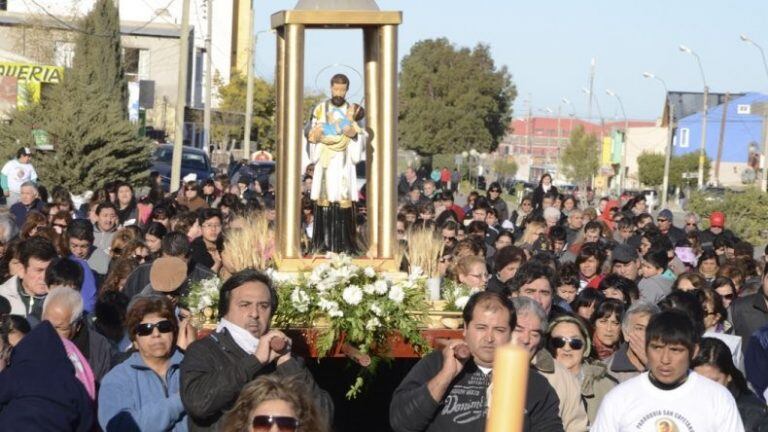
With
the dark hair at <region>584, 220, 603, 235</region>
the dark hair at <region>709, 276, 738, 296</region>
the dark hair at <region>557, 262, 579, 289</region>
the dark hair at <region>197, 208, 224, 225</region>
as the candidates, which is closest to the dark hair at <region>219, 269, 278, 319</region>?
the dark hair at <region>557, 262, 579, 289</region>

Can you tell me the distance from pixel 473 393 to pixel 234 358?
956 millimetres

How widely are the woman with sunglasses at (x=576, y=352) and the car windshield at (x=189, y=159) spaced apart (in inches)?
1063

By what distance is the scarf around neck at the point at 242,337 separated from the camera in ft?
19.9

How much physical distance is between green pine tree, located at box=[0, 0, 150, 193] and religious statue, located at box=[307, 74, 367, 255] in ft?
45.0

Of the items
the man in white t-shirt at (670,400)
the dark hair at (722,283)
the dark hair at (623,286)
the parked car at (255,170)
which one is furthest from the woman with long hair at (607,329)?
the parked car at (255,170)

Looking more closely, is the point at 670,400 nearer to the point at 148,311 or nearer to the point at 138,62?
the point at 148,311

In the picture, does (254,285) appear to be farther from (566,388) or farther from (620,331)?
(620,331)

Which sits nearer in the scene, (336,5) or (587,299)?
(587,299)

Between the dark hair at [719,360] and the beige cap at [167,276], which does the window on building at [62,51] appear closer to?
the beige cap at [167,276]

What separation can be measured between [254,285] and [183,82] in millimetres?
23540

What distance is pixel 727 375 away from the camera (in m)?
6.98

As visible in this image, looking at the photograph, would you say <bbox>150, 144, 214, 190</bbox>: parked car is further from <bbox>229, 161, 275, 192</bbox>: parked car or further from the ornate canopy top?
the ornate canopy top

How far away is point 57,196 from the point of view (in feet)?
57.3

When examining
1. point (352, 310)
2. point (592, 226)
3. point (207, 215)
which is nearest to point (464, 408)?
point (352, 310)
